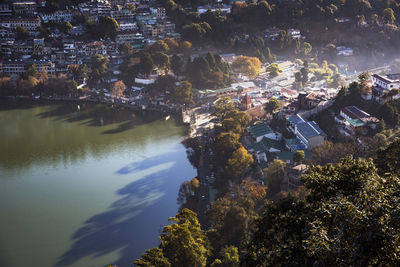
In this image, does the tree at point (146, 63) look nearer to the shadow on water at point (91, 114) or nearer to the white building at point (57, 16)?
the shadow on water at point (91, 114)

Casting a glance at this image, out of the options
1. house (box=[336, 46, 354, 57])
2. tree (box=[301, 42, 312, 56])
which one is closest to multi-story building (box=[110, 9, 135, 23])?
tree (box=[301, 42, 312, 56])

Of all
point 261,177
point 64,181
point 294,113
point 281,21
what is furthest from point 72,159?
point 281,21

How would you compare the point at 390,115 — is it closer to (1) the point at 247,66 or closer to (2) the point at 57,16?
(1) the point at 247,66

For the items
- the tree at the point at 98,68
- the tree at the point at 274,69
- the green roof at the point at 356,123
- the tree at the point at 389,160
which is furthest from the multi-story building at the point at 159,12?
the tree at the point at 389,160

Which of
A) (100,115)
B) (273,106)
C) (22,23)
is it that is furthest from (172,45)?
(273,106)

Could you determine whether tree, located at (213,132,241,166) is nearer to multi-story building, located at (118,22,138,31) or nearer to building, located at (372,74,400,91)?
building, located at (372,74,400,91)
